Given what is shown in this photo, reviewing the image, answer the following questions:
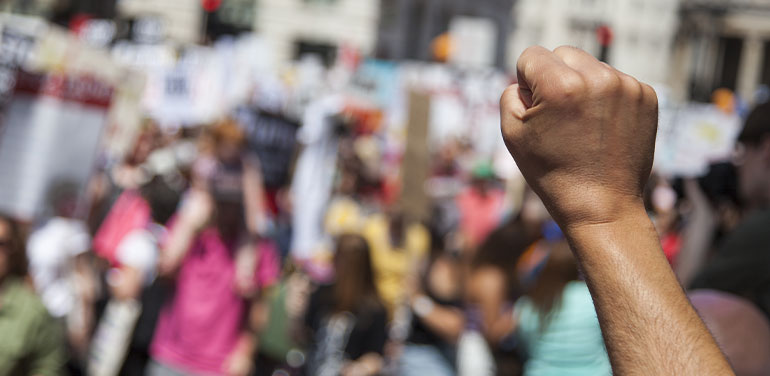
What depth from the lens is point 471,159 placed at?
12.7 m

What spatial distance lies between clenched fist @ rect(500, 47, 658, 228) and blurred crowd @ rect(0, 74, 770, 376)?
2192mm

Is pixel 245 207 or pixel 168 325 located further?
pixel 245 207

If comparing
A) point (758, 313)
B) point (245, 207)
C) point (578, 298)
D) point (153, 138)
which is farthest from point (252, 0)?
point (758, 313)

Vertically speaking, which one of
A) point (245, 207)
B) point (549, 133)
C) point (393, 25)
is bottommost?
point (393, 25)

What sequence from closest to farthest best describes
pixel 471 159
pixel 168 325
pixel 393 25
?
pixel 168 325 < pixel 471 159 < pixel 393 25

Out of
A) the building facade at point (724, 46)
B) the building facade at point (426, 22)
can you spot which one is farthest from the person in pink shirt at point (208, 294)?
the building facade at point (724, 46)

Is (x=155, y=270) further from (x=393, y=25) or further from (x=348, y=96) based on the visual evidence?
(x=393, y=25)

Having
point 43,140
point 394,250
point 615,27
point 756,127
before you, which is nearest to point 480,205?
point 394,250

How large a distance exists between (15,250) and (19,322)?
0.30 metres

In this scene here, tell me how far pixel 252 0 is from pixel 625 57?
123 ft

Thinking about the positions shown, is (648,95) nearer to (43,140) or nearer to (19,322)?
(19,322)


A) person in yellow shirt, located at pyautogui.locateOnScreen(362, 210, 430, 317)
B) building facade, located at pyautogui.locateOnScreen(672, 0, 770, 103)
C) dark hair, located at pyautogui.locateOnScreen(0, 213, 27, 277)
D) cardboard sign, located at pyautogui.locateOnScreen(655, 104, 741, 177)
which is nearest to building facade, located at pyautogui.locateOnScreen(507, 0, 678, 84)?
building facade, located at pyautogui.locateOnScreen(672, 0, 770, 103)

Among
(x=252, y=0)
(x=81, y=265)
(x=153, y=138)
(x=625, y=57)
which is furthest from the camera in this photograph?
(x=625, y=57)

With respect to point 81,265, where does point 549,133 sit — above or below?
above
